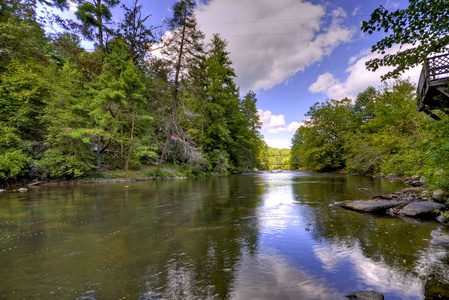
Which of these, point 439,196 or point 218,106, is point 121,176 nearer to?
point 218,106

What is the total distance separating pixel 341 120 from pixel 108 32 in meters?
34.5

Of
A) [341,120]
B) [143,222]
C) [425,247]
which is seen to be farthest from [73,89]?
[341,120]

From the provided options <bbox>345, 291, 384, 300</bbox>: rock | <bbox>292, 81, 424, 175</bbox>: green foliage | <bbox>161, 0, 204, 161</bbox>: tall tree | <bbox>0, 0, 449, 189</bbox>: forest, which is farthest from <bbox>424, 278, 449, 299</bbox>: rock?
<bbox>161, 0, 204, 161</bbox>: tall tree

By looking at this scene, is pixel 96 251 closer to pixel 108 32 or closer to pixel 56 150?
pixel 56 150

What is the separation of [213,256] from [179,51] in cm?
2535

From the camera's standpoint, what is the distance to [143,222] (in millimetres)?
6750

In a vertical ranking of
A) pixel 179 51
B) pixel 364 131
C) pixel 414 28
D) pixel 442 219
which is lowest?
pixel 442 219

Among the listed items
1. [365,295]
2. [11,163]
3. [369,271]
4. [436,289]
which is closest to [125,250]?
[365,295]

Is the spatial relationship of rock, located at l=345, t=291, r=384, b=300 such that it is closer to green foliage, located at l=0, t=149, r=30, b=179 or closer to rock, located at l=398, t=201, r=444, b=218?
rock, located at l=398, t=201, r=444, b=218

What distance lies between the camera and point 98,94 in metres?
19.2

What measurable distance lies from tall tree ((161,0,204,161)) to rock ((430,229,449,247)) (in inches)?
863

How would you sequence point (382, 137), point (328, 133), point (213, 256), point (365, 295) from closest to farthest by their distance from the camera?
1. point (365, 295)
2. point (213, 256)
3. point (382, 137)
4. point (328, 133)

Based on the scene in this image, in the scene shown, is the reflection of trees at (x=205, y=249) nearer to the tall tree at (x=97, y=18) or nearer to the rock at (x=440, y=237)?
the rock at (x=440, y=237)

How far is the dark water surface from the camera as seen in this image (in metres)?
3.19
